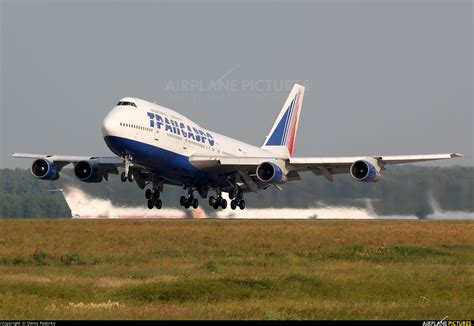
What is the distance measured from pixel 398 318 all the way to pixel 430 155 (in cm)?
3509

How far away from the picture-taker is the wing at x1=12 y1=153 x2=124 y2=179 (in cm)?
6078

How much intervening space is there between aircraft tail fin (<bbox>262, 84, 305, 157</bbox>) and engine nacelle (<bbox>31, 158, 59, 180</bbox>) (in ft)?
61.5

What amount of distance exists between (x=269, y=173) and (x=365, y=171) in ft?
19.7

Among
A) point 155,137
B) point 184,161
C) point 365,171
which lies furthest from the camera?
point 365,171

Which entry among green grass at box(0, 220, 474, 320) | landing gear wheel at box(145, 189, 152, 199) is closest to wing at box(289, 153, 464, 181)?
green grass at box(0, 220, 474, 320)

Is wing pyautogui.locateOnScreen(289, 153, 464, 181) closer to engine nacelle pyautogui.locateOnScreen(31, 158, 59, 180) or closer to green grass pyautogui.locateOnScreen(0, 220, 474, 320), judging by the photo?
green grass pyautogui.locateOnScreen(0, 220, 474, 320)

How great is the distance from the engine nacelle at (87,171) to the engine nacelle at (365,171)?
1706 cm

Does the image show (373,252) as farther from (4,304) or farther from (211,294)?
(4,304)

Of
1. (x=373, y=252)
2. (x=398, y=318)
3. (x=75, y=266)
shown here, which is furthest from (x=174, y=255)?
(x=398, y=318)

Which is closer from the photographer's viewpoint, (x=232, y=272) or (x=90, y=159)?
(x=232, y=272)

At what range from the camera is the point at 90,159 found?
61688 millimetres

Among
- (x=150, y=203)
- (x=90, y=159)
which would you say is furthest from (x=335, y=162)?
(x=90, y=159)

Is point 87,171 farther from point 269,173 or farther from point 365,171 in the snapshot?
point 365,171

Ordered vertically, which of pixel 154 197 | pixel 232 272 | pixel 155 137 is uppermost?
pixel 155 137
